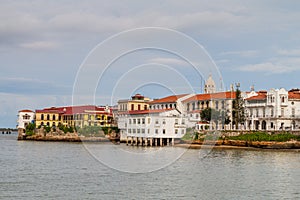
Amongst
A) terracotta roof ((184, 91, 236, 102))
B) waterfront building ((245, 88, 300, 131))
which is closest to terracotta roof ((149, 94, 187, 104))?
terracotta roof ((184, 91, 236, 102))

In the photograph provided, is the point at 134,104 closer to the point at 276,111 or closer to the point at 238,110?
the point at 238,110

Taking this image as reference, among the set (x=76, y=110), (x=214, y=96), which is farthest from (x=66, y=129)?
(x=214, y=96)

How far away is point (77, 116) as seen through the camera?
118 metres

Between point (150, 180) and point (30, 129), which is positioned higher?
point (30, 129)

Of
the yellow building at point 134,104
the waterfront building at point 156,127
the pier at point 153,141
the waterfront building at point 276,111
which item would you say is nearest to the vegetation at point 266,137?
the waterfront building at point 276,111

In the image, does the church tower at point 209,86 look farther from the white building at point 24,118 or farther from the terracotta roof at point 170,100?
the white building at point 24,118

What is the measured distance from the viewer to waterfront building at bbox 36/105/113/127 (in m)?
112

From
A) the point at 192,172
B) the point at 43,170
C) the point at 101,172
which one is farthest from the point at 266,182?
the point at 43,170

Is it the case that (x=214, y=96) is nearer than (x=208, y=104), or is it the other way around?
(x=208, y=104)

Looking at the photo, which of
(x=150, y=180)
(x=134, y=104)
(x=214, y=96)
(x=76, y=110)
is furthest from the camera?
(x=76, y=110)

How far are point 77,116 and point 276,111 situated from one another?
5047 cm

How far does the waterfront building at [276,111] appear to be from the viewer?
8356 cm

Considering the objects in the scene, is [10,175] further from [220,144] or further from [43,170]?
[220,144]

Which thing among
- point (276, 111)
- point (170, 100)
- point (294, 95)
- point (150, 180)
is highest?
point (294, 95)
